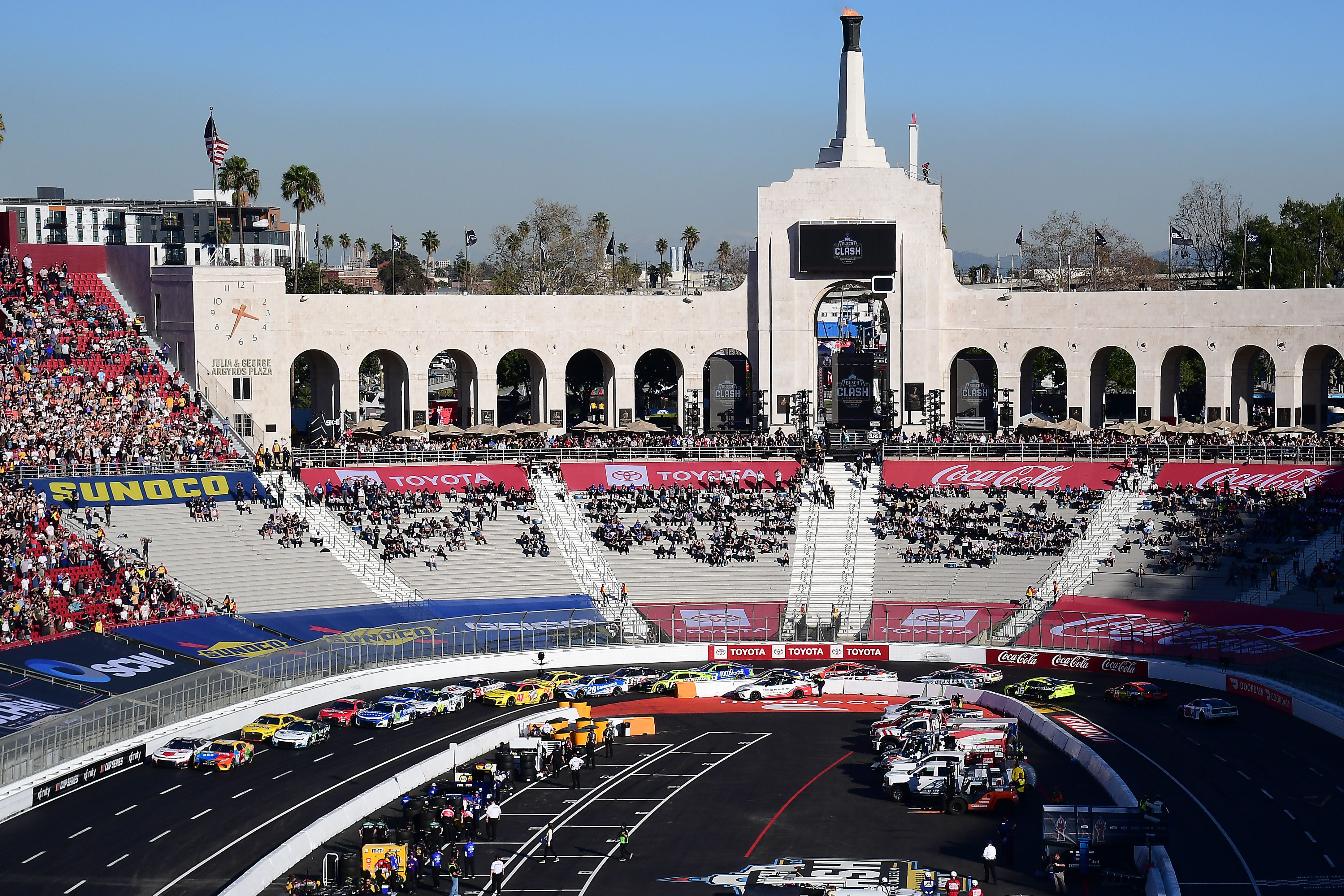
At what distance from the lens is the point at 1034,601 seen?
73562mm

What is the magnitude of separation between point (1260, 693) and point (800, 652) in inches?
763

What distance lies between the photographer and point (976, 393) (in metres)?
97.6

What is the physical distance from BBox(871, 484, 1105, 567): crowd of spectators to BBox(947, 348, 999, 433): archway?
41.0 feet

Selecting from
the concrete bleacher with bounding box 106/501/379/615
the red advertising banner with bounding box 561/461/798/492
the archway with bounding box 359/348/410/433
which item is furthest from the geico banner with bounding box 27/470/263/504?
the red advertising banner with bounding box 561/461/798/492

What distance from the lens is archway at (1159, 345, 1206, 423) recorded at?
319 feet

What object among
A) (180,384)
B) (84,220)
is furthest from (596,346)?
(84,220)

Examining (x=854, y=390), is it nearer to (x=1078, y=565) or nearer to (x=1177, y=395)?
(x=1078, y=565)

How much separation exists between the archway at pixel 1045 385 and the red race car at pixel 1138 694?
34.2 metres

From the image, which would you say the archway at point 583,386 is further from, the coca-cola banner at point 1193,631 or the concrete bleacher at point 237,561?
the coca-cola banner at point 1193,631

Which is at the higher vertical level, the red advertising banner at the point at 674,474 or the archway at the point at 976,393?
the archway at the point at 976,393

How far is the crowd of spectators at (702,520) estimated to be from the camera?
7975 centimetres

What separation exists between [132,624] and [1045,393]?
8289 cm

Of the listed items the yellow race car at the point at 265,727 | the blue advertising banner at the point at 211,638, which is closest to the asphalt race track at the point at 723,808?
the yellow race car at the point at 265,727

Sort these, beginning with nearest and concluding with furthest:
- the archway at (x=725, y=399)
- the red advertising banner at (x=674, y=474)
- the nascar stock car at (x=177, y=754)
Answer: the nascar stock car at (x=177, y=754) < the red advertising banner at (x=674, y=474) < the archway at (x=725, y=399)
